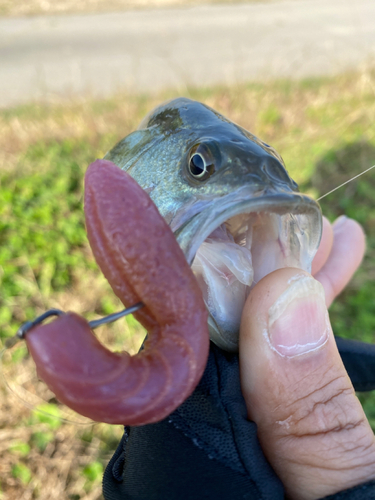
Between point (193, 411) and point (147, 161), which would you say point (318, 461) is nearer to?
point (193, 411)

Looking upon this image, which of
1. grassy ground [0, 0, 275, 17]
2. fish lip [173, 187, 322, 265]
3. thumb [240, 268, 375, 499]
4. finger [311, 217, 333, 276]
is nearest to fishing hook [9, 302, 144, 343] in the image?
fish lip [173, 187, 322, 265]

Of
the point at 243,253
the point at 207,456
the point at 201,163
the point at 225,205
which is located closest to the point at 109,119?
the point at 201,163

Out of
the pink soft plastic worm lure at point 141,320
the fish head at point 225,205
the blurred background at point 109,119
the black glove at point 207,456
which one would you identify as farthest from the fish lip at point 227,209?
the blurred background at point 109,119

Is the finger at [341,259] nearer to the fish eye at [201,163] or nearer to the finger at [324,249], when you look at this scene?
the finger at [324,249]

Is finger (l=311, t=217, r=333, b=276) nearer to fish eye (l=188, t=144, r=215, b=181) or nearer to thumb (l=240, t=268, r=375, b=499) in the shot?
thumb (l=240, t=268, r=375, b=499)

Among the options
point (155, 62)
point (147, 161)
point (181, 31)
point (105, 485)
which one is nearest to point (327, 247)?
point (147, 161)

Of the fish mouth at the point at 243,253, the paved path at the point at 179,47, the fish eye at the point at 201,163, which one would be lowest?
the fish mouth at the point at 243,253
